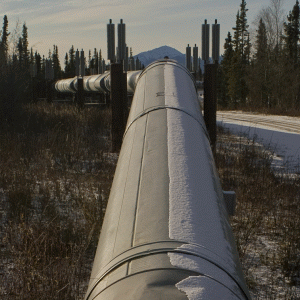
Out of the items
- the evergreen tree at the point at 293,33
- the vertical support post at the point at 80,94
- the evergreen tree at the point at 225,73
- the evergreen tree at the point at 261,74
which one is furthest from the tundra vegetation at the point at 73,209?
the evergreen tree at the point at 225,73

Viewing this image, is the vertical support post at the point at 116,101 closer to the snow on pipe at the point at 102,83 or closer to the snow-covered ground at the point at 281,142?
the snow on pipe at the point at 102,83

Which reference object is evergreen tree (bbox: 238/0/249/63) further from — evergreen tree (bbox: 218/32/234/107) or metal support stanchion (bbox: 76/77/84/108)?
metal support stanchion (bbox: 76/77/84/108)

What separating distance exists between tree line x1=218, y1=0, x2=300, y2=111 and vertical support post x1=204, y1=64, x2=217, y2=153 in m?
24.6

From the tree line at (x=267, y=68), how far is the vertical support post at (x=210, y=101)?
967 inches

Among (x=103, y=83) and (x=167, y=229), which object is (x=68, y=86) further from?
(x=167, y=229)

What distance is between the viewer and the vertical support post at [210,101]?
8.30 meters

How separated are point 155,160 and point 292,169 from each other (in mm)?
8077

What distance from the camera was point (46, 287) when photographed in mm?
3592

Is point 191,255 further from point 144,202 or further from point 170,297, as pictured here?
point 144,202

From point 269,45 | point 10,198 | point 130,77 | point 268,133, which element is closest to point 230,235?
point 10,198

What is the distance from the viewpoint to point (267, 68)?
149 feet

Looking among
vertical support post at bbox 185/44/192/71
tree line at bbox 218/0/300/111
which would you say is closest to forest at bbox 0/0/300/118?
tree line at bbox 218/0/300/111

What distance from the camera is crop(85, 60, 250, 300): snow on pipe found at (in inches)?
56.1

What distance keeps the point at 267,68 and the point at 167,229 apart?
151ft
